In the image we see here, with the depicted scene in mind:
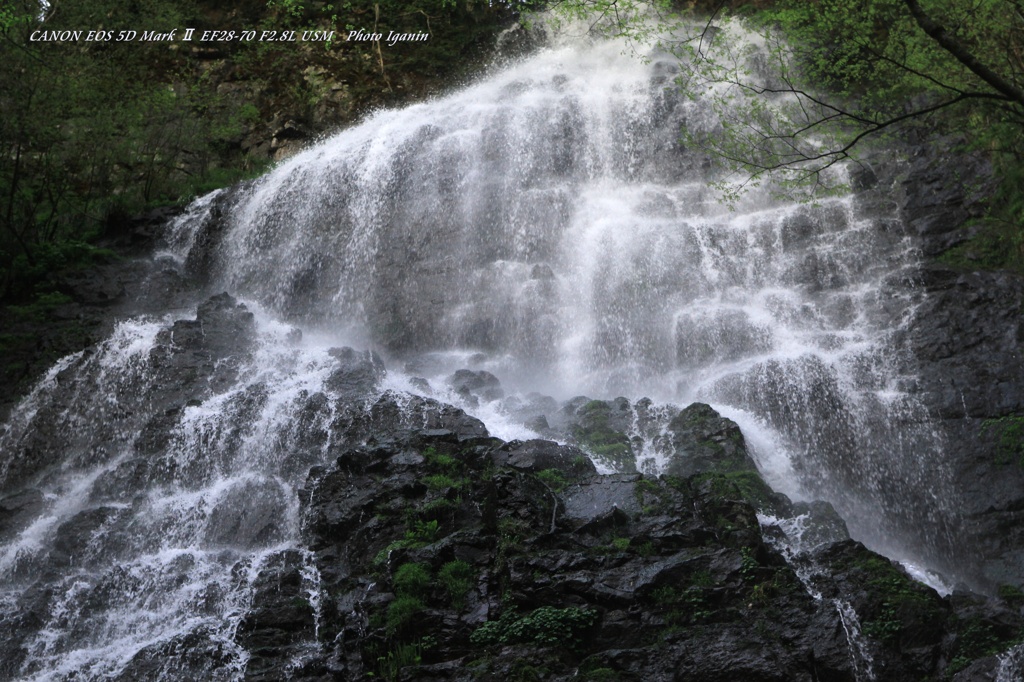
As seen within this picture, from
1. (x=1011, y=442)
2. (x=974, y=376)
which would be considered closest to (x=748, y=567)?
(x=1011, y=442)

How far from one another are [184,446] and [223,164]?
1063cm

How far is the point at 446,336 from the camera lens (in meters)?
14.7

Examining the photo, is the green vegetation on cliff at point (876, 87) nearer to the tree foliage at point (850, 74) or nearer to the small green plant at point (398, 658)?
the tree foliage at point (850, 74)

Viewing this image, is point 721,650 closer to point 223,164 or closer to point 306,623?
point 306,623

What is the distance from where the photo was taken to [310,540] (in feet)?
30.6

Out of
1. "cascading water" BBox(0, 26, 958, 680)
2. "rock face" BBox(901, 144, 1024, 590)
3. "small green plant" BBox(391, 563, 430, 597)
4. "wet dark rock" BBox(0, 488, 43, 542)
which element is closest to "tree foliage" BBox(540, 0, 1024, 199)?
"rock face" BBox(901, 144, 1024, 590)

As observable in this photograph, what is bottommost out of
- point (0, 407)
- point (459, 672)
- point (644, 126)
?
point (459, 672)

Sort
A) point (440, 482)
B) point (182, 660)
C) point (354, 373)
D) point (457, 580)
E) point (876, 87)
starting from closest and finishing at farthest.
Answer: point (182, 660) → point (457, 580) → point (440, 482) → point (354, 373) → point (876, 87)

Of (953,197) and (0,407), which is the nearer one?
(0,407)

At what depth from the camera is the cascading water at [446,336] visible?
384 inches

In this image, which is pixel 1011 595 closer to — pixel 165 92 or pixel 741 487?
pixel 741 487

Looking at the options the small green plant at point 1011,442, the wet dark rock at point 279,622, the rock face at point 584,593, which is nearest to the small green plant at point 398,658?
the rock face at point 584,593

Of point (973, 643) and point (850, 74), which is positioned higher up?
point (850, 74)

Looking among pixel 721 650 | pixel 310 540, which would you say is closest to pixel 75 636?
pixel 310 540
